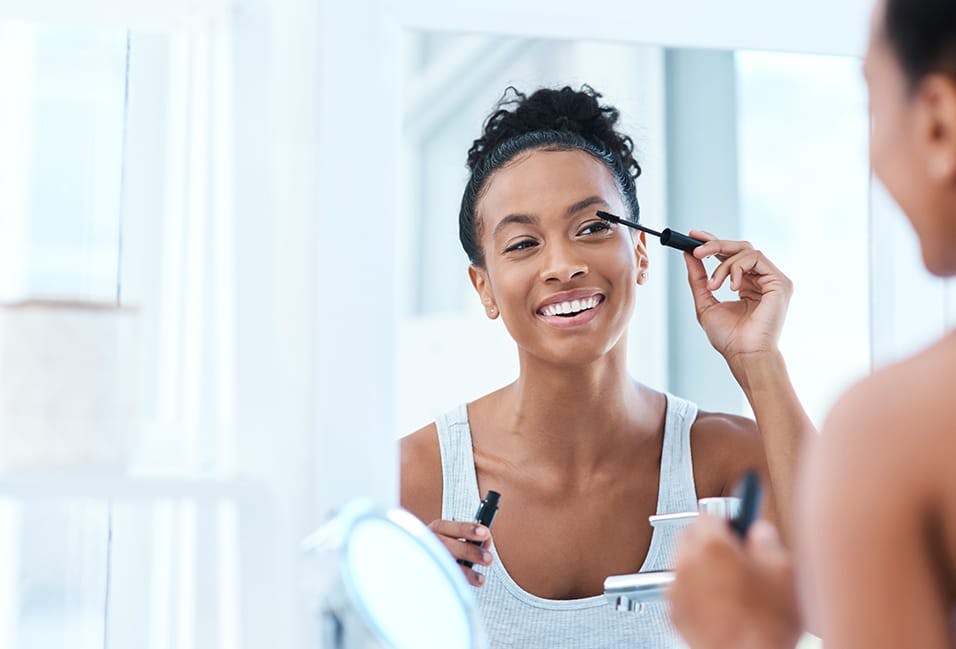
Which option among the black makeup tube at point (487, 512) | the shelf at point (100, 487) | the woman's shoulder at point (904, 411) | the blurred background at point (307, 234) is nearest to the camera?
the woman's shoulder at point (904, 411)

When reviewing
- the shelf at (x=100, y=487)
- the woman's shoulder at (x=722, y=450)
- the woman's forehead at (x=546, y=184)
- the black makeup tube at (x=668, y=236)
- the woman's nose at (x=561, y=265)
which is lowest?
the shelf at (x=100, y=487)

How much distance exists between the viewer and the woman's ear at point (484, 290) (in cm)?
94

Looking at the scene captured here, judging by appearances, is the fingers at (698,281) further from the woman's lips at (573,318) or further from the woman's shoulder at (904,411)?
the woman's shoulder at (904,411)

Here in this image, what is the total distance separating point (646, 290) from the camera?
0.97 meters

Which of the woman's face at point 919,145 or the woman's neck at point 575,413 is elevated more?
the woman's face at point 919,145

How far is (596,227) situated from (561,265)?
5 cm

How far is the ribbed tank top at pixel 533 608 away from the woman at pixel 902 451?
1.30ft

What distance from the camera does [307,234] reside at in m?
0.81

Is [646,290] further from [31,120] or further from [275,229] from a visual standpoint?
[31,120]

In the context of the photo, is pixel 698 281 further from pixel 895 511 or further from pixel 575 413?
pixel 895 511

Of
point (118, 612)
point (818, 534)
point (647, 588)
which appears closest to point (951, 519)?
point (818, 534)

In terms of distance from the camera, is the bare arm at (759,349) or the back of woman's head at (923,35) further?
the bare arm at (759,349)

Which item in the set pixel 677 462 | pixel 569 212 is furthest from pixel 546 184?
pixel 677 462

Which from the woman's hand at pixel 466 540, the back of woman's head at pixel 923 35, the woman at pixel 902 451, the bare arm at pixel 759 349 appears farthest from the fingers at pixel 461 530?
the back of woman's head at pixel 923 35
